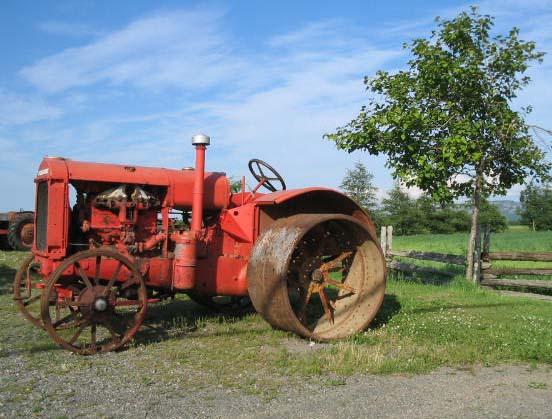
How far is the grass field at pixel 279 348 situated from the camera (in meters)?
4.69

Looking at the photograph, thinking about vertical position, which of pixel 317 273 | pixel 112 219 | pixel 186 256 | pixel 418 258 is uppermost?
pixel 112 219

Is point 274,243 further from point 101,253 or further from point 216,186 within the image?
point 101,253

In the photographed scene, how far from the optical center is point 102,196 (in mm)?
5906

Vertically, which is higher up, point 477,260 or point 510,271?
point 477,260

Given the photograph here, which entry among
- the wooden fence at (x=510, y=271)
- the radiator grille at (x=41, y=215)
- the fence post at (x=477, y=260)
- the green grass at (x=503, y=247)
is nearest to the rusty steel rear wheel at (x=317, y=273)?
the radiator grille at (x=41, y=215)

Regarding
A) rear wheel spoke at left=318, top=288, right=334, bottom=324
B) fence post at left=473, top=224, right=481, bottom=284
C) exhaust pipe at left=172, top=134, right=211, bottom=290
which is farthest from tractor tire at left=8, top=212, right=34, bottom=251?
fence post at left=473, top=224, right=481, bottom=284

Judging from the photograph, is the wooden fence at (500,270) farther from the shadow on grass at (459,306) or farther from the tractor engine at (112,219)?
the tractor engine at (112,219)

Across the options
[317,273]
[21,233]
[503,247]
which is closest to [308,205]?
[317,273]

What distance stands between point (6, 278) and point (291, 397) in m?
8.17

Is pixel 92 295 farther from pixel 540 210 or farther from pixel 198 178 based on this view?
pixel 540 210

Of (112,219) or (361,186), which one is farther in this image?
(361,186)

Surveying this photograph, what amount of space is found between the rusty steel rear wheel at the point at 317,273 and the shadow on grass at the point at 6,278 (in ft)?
16.2

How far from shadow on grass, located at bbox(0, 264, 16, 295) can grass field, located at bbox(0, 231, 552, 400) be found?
5.24 ft

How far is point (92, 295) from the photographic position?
5.45m
